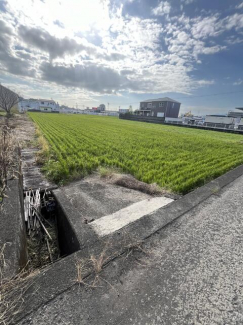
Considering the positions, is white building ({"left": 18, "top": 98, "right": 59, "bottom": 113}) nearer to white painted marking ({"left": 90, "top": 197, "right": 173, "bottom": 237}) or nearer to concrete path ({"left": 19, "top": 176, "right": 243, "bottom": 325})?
white painted marking ({"left": 90, "top": 197, "right": 173, "bottom": 237})

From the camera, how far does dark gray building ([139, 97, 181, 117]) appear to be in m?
49.4

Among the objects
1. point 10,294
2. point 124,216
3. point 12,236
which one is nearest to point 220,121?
point 124,216


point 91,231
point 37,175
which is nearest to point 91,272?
point 91,231

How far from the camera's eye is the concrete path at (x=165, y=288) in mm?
1118

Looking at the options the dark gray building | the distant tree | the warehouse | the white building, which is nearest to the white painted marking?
the distant tree

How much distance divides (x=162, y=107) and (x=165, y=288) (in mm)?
53976

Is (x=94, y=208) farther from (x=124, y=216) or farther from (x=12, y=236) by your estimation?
(x=12, y=236)

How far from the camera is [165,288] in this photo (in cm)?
133

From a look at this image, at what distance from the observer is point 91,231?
2146mm

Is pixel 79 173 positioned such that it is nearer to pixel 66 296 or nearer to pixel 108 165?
pixel 108 165

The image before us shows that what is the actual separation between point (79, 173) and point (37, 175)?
120 centimetres

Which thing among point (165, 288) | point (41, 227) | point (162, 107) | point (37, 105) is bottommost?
point (41, 227)

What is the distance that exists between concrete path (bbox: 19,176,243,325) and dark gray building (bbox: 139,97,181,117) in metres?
51.7

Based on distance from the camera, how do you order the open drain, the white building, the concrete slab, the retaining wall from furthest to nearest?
the white building → the open drain → the concrete slab → the retaining wall
